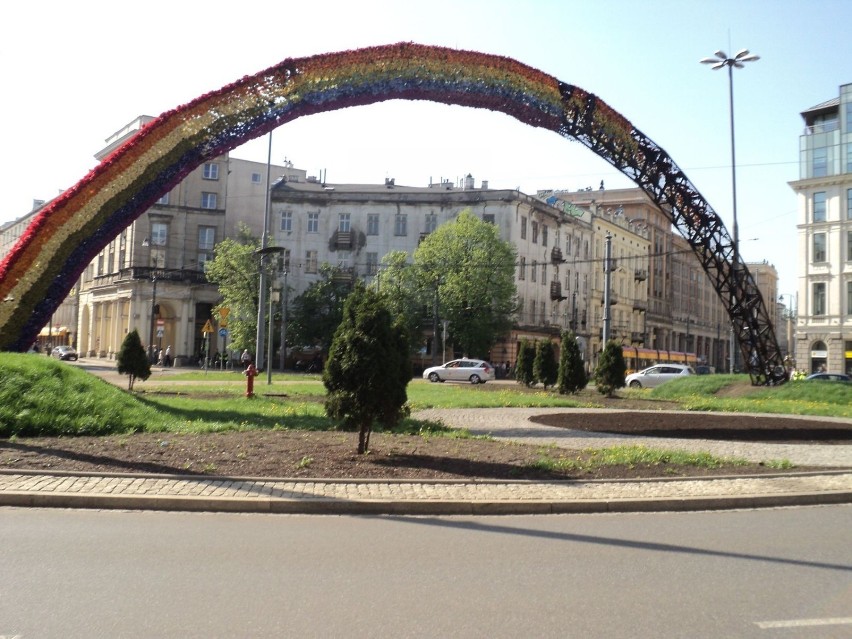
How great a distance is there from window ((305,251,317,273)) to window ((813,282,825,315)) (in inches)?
1661

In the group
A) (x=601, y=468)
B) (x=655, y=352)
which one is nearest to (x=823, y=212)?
(x=655, y=352)

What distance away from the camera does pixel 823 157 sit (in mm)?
65875

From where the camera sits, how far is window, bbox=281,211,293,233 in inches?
2822

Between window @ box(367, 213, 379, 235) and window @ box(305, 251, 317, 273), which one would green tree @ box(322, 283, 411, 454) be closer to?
window @ box(305, 251, 317, 273)

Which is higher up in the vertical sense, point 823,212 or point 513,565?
point 823,212

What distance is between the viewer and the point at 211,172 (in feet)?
247

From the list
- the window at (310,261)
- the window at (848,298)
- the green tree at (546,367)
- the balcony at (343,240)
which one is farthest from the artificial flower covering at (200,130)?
the window at (848,298)

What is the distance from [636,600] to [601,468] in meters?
6.09

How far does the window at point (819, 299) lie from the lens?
215 ft

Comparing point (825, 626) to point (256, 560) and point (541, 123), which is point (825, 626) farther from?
point (541, 123)

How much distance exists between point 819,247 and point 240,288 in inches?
1846

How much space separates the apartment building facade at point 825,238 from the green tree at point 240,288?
43.9 m

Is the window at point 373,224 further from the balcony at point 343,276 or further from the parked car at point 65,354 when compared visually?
the parked car at point 65,354

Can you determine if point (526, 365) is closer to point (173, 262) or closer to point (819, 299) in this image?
point (819, 299)
